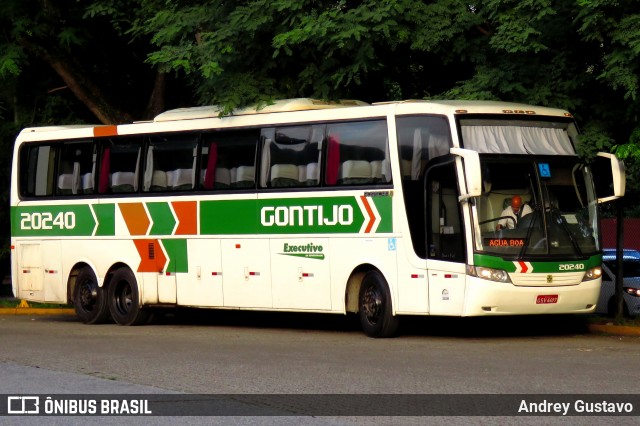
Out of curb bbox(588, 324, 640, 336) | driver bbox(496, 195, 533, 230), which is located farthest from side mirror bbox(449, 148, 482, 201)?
curb bbox(588, 324, 640, 336)

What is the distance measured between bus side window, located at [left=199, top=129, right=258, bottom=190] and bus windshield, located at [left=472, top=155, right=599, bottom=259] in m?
4.54

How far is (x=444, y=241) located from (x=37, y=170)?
9874 millimetres

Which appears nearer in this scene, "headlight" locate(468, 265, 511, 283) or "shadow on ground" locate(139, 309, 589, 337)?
"headlight" locate(468, 265, 511, 283)

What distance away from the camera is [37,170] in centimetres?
2648

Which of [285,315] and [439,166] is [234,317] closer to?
[285,315]

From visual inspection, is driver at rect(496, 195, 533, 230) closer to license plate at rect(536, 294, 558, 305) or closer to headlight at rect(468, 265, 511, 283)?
headlight at rect(468, 265, 511, 283)

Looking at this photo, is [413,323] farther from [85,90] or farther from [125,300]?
[85,90]

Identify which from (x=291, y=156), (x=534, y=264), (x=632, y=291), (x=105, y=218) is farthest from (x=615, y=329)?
(x=105, y=218)

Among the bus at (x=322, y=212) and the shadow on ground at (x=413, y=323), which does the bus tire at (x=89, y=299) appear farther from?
the shadow on ground at (x=413, y=323)

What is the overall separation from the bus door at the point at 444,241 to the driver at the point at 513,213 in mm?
580

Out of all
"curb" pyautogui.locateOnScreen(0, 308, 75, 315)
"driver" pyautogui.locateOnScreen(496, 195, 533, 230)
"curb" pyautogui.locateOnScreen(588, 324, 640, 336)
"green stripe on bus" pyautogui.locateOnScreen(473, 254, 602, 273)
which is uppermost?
"driver" pyautogui.locateOnScreen(496, 195, 533, 230)

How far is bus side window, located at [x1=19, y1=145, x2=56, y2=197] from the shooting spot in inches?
1033

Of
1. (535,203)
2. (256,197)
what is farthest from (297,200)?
(535,203)

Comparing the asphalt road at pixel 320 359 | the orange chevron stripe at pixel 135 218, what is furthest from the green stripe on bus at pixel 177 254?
the asphalt road at pixel 320 359
